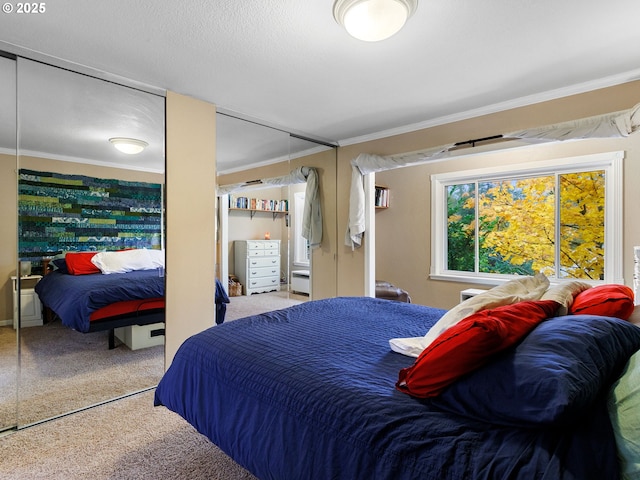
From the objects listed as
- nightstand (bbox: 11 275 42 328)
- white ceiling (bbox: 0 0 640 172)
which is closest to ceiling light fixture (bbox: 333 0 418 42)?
white ceiling (bbox: 0 0 640 172)

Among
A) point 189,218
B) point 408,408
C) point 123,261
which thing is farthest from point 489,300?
point 123,261

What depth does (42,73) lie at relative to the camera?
2.29 meters

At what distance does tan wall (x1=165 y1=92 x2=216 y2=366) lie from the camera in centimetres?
280

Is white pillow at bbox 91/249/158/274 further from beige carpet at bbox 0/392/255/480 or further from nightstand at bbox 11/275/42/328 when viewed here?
beige carpet at bbox 0/392/255/480

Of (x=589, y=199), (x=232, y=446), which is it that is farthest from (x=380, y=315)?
(x=589, y=199)

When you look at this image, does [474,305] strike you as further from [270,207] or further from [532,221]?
[532,221]

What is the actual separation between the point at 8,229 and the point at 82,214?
403mm

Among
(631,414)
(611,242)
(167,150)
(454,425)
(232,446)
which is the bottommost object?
(232,446)

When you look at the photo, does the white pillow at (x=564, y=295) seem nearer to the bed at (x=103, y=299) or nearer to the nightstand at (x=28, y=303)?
the bed at (x=103, y=299)

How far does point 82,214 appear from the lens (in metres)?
2.45

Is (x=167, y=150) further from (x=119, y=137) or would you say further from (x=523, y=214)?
(x=523, y=214)

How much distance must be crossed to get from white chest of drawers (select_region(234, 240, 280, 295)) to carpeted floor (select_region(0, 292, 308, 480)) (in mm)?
1472

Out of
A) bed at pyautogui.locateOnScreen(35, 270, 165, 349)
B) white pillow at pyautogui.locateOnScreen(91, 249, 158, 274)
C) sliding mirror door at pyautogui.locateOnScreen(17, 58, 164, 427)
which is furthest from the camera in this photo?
white pillow at pyautogui.locateOnScreen(91, 249, 158, 274)

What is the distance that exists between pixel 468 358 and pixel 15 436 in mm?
2626
